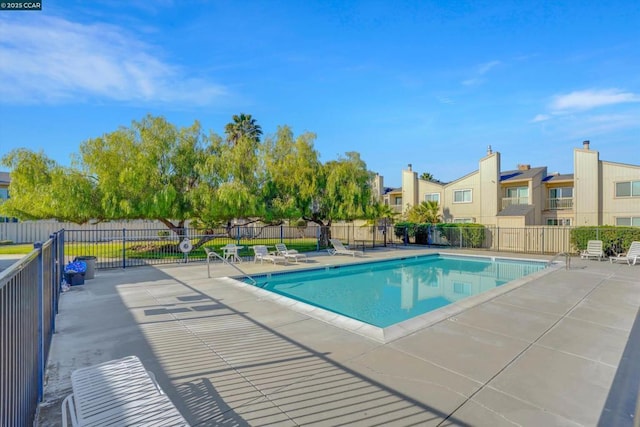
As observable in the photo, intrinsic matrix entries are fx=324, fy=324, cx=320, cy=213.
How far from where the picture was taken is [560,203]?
1043 inches

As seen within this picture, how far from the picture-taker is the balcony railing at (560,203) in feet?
85.3

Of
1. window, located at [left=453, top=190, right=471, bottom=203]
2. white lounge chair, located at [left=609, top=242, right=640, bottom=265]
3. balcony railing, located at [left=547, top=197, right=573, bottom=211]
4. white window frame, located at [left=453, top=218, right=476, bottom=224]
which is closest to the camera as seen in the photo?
white lounge chair, located at [left=609, top=242, right=640, bottom=265]

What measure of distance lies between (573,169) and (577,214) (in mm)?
3471

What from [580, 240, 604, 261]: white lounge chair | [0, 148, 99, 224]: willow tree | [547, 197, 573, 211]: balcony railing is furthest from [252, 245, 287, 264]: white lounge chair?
[547, 197, 573, 211]: balcony railing

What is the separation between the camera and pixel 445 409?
3.20 m

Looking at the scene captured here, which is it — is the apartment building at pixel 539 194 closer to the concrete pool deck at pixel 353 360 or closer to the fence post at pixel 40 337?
the concrete pool deck at pixel 353 360

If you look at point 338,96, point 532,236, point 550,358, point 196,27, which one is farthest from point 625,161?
point 196,27

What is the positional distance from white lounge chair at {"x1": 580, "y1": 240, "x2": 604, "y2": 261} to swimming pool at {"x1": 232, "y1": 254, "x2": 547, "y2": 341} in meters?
2.26

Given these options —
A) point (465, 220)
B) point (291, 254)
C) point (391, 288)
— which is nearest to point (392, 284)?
point (391, 288)

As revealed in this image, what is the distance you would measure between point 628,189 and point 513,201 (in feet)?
23.1

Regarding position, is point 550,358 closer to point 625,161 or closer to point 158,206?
point 158,206

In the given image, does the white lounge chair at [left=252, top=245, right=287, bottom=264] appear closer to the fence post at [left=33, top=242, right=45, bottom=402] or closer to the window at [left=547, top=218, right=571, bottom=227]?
the fence post at [left=33, top=242, right=45, bottom=402]

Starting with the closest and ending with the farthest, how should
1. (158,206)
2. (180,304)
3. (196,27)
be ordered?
(180,304), (196,27), (158,206)

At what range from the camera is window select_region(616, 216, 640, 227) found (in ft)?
71.6
